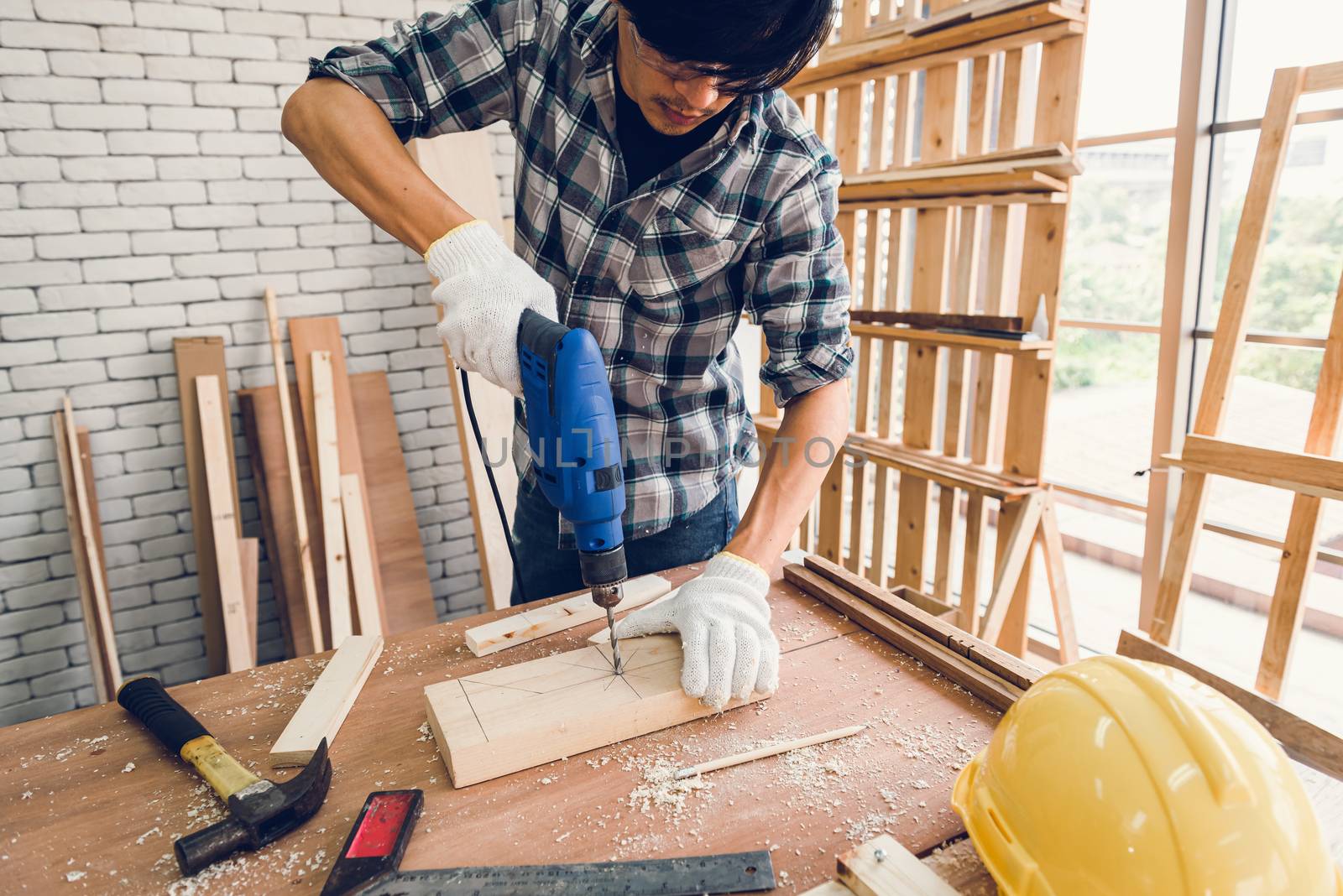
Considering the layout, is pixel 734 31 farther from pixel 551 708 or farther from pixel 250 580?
pixel 250 580

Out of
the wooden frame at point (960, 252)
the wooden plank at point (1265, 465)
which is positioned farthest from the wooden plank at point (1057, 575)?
the wooden plank at point (1265, 465)

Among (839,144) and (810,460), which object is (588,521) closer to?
(810,460)

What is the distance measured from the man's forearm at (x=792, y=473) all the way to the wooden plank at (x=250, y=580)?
255 centimetres

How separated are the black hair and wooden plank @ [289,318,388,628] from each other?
2.68m

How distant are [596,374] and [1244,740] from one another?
88cm

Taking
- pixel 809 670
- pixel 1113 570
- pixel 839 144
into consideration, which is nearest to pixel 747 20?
pixel 809 670

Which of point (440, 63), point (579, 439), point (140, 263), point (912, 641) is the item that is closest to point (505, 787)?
point (579, 439)

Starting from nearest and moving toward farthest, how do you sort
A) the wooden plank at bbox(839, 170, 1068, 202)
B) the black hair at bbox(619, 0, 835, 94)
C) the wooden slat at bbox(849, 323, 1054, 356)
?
the black hair at bbox(619, 0, 835, 94)
the wooden plank at bbox(839, 170, 1068, 202)
the wooden slat at bbox(849, 323, 1054, 356)

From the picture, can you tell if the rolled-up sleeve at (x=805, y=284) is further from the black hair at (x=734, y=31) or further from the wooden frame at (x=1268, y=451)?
the wooden frame at (x=1268, y=451)

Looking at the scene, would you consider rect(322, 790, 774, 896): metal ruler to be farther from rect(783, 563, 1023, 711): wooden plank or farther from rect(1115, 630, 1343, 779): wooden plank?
rect(1115, 630, 1343, 779): wooden plank

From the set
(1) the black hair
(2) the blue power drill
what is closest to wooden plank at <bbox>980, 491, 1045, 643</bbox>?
(2) the blue power drill

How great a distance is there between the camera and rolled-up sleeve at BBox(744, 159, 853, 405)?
1.51 metres

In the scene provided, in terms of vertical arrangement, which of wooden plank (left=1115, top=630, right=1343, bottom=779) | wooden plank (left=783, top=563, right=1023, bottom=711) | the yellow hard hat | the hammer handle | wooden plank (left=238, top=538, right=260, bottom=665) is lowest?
wooden plank (left=238, top=538, right=260, bottom=665)

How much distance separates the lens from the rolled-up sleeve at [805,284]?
1514mm
